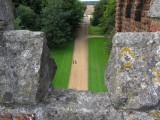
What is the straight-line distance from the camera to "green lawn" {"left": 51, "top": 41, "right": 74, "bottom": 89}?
25861 millimetres

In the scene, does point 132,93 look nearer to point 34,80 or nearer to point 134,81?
point 134,81

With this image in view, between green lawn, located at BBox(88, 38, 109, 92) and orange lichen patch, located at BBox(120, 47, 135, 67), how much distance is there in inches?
784

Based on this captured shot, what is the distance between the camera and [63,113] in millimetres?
2484

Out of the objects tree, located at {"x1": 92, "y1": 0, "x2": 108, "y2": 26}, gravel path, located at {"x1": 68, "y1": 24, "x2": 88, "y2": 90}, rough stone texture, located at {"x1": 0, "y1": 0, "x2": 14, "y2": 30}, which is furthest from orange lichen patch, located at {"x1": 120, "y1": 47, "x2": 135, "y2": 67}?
tree, located at {"x1": 92, "y1": 0, "x2": 108, "y2": 26}

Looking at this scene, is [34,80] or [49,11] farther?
[49,11]

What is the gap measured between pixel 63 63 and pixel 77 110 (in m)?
29.7

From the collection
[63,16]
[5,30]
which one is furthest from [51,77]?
[63,16]

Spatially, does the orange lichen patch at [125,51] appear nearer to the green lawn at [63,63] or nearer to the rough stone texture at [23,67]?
the rough stone texture at [23,67]

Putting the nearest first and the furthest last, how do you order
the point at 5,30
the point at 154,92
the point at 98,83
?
the point at 154,92 < the point at 5,30 < the point at 98,83

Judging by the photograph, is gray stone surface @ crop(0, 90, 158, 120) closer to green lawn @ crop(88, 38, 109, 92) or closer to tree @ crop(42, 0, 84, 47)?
green lawn @ crop(88, 38, 109, 92)

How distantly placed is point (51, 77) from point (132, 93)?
2.60ft

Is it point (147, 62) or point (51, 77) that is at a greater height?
point (147, 62)

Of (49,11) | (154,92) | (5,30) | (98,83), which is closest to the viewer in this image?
(154,92)

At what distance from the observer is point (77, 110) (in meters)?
2.46
